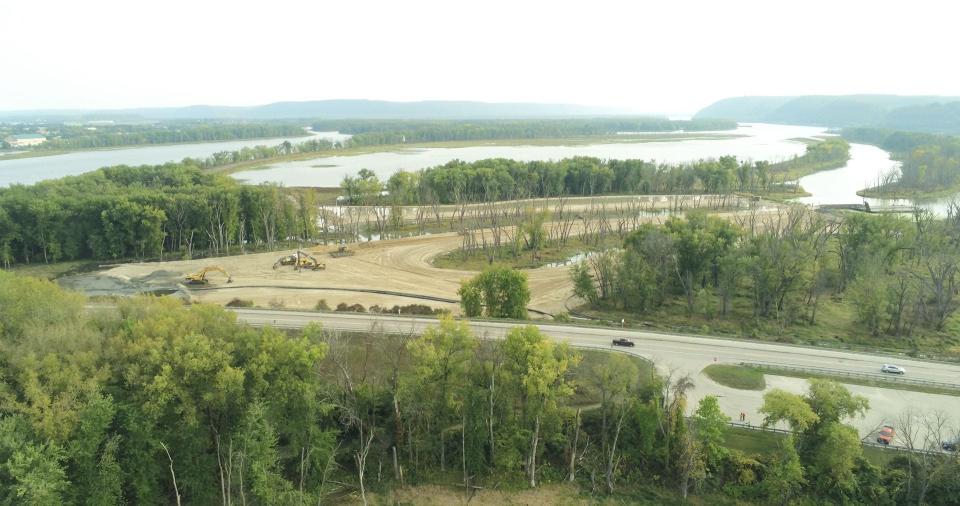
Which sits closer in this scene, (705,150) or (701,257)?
(701,257)

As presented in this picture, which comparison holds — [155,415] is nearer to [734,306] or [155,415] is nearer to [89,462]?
[89,462]

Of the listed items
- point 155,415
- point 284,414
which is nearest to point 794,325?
point 284,414

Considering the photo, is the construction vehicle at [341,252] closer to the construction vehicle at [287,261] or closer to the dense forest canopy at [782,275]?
the construction vehicle at [287,261]

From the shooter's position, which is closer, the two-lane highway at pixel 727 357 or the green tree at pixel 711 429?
the green tree at pixel 711 429

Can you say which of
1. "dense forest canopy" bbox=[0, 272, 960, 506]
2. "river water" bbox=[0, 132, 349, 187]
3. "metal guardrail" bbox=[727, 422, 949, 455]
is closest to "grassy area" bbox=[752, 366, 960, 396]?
"dense forest canopy" bbox=[0, 272, 960, 506]

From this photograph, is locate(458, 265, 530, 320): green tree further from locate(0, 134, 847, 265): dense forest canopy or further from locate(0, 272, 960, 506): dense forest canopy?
locate(0, 134, 847, 265): dense forest canopy

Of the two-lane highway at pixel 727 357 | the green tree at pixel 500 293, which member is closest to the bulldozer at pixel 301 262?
the two-lane highway at pixel 727 357

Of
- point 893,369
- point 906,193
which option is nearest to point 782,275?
point 893,369
